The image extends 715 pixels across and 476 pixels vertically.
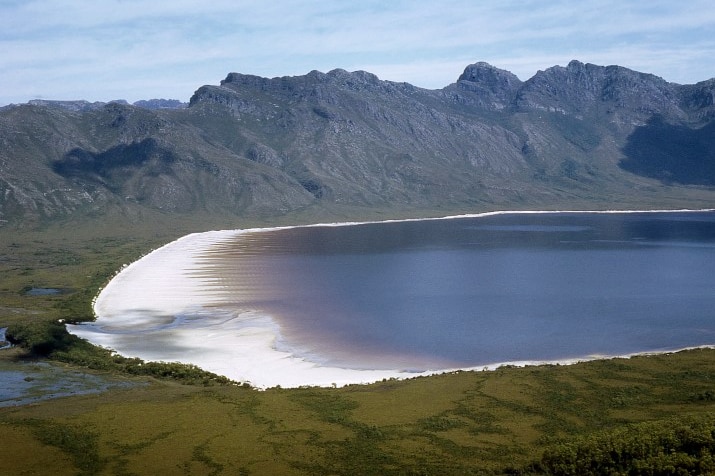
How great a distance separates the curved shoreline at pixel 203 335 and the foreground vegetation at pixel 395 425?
23.1 feet

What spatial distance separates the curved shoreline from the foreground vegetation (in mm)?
7029

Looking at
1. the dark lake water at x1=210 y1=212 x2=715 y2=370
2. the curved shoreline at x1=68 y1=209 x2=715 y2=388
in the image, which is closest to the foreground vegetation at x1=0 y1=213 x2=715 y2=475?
the curved shoreline at x1=68 y1=209 x2=715 y2=388

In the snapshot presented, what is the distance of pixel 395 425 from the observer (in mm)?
64688

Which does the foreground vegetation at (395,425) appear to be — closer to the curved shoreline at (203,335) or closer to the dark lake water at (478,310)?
the curved shoreline at (203,335)

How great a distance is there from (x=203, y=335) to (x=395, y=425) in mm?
57428

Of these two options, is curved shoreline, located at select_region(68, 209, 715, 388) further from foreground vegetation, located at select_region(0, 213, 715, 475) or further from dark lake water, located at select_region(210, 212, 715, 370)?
foreground vegetation, located at select_region(0, 213, 715, 475)

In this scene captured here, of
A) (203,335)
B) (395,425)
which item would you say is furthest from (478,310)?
(395,425)

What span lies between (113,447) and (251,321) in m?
65.7

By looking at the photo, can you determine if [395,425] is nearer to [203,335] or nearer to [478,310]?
[203,335]

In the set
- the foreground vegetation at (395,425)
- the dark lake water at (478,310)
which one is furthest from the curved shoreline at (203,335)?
the foreground vegetation at (395,425)

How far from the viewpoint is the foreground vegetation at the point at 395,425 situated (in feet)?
178

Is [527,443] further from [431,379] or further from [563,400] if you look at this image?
[431,379]

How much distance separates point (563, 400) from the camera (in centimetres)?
7075

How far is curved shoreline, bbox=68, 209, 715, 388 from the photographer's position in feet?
299
